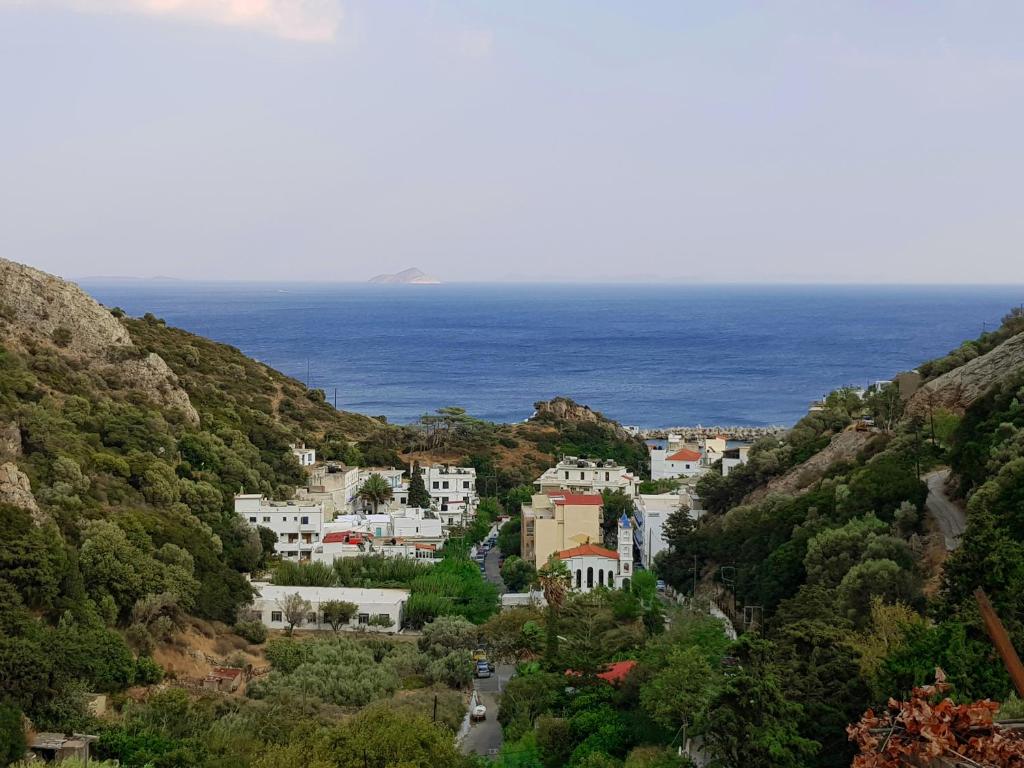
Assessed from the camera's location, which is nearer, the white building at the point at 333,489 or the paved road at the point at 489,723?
the paved road at the point at 489,723

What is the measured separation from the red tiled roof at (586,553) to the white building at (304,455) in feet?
A: 62.7

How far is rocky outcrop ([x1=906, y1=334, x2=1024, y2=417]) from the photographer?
3897 centimetres

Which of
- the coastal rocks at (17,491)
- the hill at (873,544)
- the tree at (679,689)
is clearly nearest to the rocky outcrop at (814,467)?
the hill at (873,544)

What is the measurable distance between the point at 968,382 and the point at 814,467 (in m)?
6.12

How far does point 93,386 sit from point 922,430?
1348 inches

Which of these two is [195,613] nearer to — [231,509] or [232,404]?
[231,509]

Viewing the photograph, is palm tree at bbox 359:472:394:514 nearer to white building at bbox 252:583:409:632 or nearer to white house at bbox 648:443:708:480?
white building at bbox 252:583:409:632

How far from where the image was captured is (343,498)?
51.3m

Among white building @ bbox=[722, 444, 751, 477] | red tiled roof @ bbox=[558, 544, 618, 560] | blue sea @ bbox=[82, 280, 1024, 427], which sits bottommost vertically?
blue sea @ bbox=[82, 280, 1024, 427]

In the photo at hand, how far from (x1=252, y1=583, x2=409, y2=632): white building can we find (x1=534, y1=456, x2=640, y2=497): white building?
48.8ft

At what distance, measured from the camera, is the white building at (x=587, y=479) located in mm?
50719

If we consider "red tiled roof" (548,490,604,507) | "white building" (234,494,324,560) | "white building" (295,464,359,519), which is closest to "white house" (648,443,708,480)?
"white building" (295,464,359,519)

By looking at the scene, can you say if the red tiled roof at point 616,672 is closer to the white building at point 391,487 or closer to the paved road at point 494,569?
the paved road at point 494,569

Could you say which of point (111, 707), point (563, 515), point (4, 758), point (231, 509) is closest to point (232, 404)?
point (231, 509)
